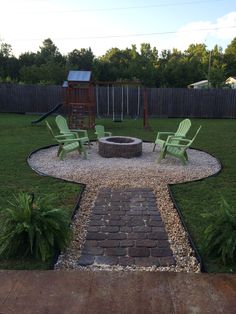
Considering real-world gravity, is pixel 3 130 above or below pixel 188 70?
below

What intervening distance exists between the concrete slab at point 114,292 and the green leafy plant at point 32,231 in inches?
12.2

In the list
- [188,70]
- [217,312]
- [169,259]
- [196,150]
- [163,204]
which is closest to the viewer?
[217,312]

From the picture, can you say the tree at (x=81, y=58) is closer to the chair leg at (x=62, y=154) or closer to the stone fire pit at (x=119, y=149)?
the stone fire pit at (x=119, y=149)

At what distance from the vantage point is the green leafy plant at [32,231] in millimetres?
3166

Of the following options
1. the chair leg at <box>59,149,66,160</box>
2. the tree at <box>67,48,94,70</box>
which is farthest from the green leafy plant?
the tree at <box>67,48,94,70</box>

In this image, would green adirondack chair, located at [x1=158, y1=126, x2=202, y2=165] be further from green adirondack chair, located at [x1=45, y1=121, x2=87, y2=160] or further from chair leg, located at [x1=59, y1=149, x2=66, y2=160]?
chair leg, located at [x1=59, y1=149, x2=66, y2=160]

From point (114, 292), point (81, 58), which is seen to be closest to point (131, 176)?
point (114, 292)

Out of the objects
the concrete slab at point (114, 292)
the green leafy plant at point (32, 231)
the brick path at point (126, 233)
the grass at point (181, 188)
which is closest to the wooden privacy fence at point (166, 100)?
the grass at point (181, 188)

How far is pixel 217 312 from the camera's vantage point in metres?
2.41

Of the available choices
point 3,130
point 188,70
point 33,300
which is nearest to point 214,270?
point 33,300

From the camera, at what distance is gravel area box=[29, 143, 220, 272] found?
3.37 metres

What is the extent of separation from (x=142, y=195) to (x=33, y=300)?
295 cm

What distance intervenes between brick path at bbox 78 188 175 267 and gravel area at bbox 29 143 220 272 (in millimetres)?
89

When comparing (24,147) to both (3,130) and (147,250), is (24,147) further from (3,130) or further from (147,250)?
(147,250)
